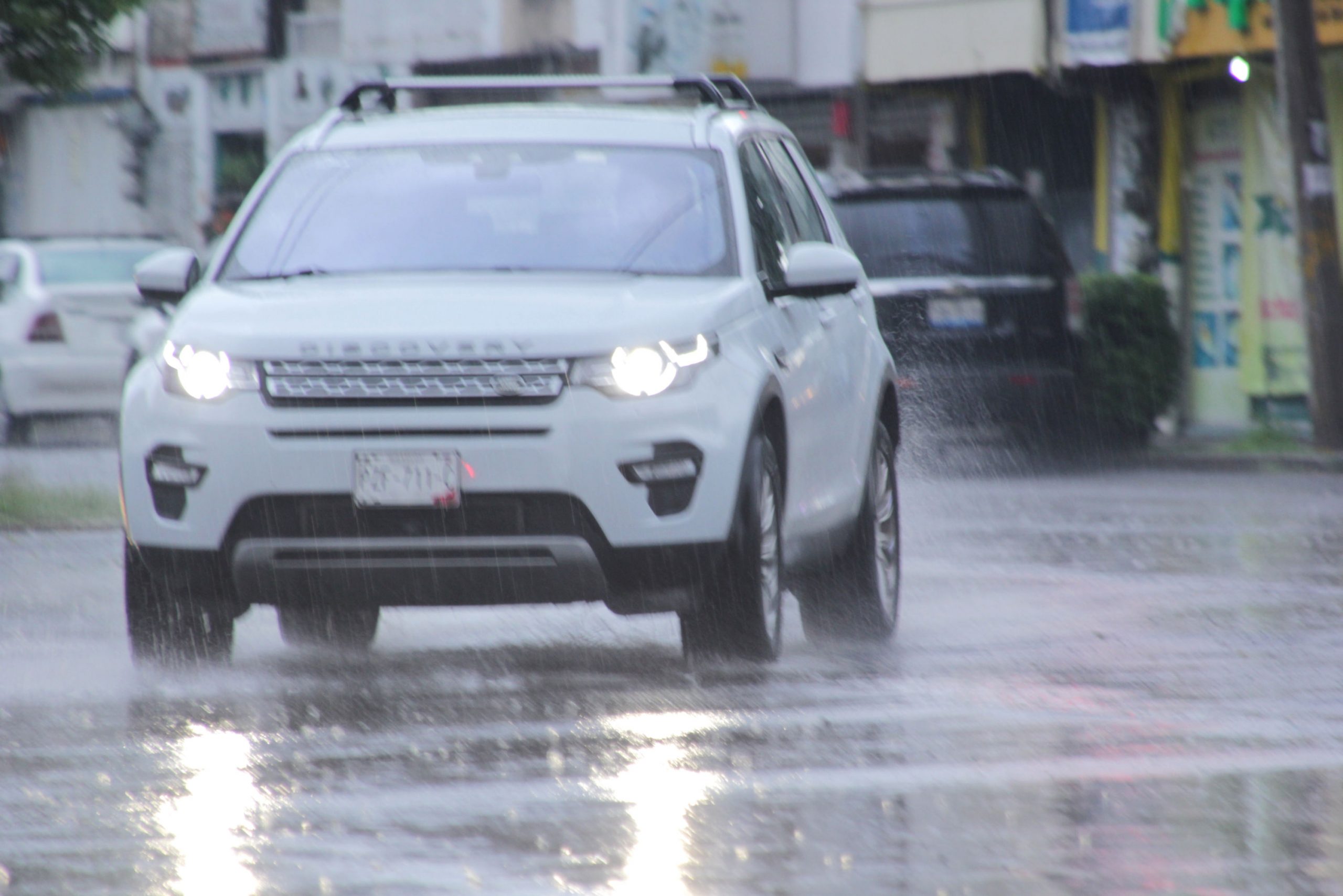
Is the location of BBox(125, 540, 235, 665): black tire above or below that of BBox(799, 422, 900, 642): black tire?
above

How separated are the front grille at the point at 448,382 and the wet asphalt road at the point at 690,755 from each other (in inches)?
31.8

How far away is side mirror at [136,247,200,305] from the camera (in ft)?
27.8

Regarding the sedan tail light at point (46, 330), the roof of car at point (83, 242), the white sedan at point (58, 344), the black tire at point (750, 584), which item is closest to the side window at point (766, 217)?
the black tire at point (750, 584)

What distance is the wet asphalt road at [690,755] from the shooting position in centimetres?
511

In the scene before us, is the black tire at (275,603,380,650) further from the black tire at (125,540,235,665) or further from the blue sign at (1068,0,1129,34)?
the blue sign at (1068,0,1129,34)

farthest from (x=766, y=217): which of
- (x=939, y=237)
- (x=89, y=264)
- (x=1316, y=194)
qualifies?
(x=89, y=264)

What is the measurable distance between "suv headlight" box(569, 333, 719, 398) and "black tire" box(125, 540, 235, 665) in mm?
1308

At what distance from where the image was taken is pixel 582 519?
758 cm

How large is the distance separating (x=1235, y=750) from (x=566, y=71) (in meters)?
27.7

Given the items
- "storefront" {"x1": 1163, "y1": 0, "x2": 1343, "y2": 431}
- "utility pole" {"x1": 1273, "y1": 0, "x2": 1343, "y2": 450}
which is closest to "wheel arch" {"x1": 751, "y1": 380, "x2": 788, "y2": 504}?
"utility pole" {"x1": 1273, "y1": 0, "x2": 1343, "y2": 450}

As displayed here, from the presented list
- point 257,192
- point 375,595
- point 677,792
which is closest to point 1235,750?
point 677,792

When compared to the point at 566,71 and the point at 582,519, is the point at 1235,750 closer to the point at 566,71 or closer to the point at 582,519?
the point at 582,519

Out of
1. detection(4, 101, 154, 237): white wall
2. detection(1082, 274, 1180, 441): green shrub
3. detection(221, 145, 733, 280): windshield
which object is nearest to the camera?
detection(221, 145, 733, 280): windshield

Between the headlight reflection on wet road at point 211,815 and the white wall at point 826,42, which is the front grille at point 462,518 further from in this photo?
the white wall at point 826,42
